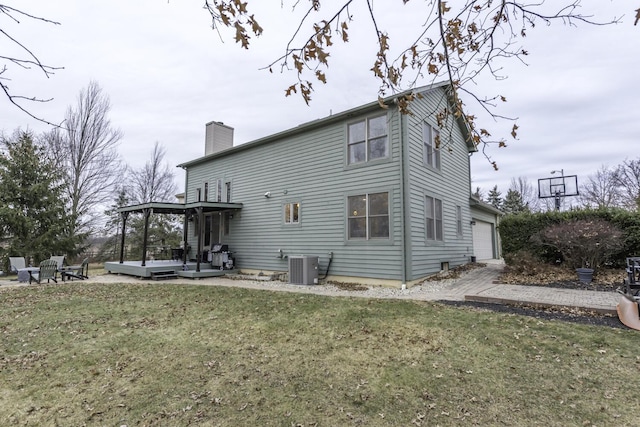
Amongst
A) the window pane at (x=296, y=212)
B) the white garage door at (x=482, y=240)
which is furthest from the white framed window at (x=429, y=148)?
the white garage door at (x=482, y=240)

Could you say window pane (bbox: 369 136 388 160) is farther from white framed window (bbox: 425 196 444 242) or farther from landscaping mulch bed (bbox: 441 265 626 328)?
landscaping mulch bed (bbox: 441 265 626 328)

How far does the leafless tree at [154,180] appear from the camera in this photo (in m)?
27.0

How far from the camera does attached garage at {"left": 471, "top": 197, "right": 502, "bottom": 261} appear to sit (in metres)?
14.9

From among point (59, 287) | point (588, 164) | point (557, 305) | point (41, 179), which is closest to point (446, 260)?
point (557, 305)

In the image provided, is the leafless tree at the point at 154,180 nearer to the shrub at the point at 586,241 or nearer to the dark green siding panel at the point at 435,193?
the dark green siding panel at the point at 435,193

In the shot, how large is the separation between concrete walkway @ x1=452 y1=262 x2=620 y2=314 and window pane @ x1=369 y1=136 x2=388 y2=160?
424cm

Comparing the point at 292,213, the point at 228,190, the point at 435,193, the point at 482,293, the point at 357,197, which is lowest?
the point at 482,293

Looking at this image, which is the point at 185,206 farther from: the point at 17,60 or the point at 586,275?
the point at 586,275

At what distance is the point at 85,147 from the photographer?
786 inches

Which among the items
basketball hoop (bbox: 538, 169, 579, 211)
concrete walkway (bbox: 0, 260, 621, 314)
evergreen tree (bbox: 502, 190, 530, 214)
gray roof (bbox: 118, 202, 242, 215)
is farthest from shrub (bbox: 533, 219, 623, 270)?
evergreen tree (bbox: 502, 190, 530, 214)

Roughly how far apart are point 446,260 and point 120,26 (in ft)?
35.9

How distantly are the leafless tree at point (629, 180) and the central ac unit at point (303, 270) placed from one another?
87.1ft

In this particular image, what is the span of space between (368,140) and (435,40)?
7232mm

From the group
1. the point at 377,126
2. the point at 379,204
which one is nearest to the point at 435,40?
the point at 379,204
